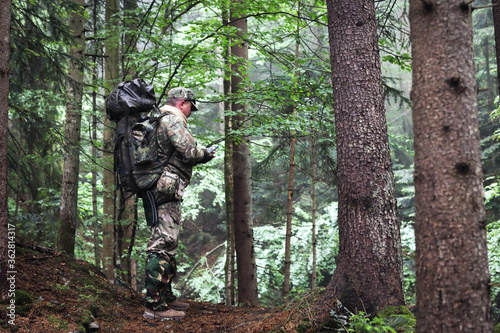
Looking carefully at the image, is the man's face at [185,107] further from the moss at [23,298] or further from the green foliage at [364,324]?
the green foliage at [364,324]

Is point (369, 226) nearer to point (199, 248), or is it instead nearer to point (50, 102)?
point (50, 102)

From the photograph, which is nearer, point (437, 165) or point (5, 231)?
point (437, 165)

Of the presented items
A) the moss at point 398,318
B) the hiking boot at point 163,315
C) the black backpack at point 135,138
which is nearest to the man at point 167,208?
the hiking boot at point 163,315

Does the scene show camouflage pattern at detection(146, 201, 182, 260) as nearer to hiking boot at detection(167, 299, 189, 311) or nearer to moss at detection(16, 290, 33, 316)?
hiking boot at detection(167, 299, 189, 311)

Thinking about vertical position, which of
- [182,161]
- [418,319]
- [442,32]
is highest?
[442,32]

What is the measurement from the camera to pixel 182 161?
458 cm

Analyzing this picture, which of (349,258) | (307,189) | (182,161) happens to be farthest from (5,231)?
(307,189)

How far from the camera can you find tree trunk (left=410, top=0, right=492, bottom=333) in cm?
213

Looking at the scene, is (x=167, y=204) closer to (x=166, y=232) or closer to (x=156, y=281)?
(x=166, y=232)

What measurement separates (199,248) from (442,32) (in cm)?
1848

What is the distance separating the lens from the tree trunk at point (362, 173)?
3443 mm

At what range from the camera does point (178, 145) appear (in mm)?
4406

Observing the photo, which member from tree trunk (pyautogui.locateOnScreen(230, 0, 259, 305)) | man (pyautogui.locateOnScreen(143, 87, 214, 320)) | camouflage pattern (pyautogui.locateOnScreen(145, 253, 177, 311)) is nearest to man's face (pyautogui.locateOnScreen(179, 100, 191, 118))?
man (pyautogui.locateOnScreen(143, 87, 214, 320))

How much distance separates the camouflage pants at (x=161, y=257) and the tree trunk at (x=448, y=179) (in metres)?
2.78
